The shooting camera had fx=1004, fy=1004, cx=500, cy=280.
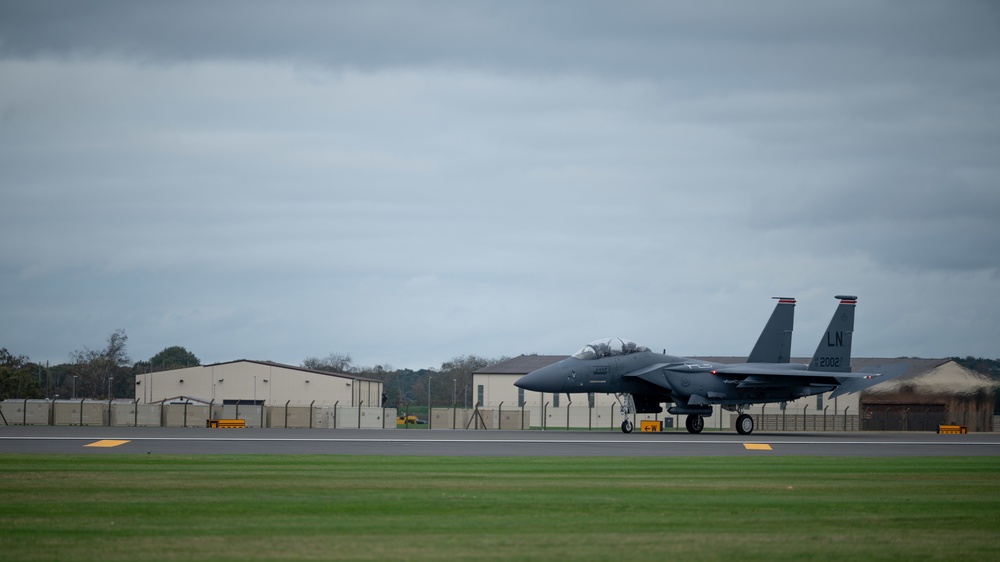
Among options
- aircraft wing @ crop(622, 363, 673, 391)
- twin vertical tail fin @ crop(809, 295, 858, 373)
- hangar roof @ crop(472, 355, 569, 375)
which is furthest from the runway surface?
hangar roof @ crop(472, 355, 569, 375)

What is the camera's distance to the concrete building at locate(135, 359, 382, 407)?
3231 inches

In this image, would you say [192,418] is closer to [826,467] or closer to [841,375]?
[841,375]

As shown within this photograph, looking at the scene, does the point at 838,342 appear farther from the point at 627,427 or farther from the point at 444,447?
the point at 444,447

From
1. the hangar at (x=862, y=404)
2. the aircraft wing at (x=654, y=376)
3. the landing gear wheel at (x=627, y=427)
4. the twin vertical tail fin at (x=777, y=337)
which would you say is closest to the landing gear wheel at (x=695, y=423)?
the aircraft wing at (x=654, y=376)

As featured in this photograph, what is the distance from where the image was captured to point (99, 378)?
395 feet

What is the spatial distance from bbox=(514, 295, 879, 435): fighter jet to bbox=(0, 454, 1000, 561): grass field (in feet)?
66.5

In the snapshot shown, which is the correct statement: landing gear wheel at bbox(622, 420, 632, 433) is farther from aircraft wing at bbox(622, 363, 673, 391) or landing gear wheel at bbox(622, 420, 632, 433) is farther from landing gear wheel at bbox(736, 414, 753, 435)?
landing gear wheel at bbox(736, 414, 753, 435)

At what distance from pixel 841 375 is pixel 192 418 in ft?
103

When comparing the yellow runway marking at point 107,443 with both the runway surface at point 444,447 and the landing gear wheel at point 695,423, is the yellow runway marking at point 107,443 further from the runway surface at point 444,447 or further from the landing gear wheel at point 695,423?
the landing gear wheel at point 695,423

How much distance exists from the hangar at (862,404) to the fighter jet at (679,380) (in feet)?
16.8

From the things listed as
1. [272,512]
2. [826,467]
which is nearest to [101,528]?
[272,512]

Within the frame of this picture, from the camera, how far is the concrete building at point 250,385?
82062mm

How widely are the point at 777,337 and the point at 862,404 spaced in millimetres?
9929

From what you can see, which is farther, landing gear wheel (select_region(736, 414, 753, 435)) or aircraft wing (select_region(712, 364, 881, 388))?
aircraft wing (select_region(712, 364, 881, 388))
